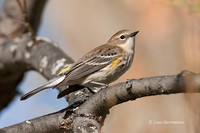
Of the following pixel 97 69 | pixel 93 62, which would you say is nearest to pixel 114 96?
pixel 97 69

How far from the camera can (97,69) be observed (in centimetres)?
518

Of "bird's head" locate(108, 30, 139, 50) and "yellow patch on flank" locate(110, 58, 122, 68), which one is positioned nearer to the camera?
"yellow patch on flank" locate(110, 58, 122, 68)

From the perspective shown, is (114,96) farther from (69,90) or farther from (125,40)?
(125,40)

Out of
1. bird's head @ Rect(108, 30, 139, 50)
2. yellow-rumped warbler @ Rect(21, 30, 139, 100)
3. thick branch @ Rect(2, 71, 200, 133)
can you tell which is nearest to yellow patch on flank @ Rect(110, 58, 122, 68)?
yellow-rumped warbler @ Rect(21, 30, 139, 100)

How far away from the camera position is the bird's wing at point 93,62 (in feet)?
16.3

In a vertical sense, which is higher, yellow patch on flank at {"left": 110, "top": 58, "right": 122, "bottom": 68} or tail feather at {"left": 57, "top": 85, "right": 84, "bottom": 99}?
yellow patch on flank at {"left": 110, "top": 58, "right": 122, "bottom": 68}

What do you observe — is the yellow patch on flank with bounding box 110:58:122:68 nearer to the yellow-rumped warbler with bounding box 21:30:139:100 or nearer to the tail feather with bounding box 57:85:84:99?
the yellow-rumped warbler with bounding box 21:30:139:100

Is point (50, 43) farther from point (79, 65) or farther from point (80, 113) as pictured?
point (80, 113)

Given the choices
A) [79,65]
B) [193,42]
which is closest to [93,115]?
[193,42]

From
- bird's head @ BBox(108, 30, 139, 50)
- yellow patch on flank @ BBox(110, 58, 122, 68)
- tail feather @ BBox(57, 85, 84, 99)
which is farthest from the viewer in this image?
bird's head @ BBox(108, 30, 139, 50)

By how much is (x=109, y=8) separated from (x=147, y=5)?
0.96 m

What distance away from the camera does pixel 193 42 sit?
249 cm

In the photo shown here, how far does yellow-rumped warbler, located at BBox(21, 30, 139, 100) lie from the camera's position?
4840mm

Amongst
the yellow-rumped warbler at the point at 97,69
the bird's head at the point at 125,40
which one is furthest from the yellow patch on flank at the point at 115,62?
the bird's head at the point at 125,40
